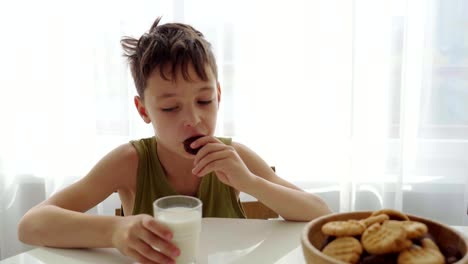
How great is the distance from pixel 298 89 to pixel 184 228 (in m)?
1.17

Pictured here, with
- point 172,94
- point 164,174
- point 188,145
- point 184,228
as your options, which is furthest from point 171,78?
point 184,228

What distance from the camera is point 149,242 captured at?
0.82 meters

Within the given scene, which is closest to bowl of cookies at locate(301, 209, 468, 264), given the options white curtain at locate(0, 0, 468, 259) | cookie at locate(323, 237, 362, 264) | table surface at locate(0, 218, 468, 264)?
cookie at locate(323, 237, 362, 264)

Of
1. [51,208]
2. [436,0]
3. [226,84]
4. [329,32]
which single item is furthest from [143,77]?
[436,0]

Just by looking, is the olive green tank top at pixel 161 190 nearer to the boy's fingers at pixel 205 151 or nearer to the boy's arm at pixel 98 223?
the boy's arm at pixel 98 223

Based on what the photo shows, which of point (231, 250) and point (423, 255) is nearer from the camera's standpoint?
point (423, 255)

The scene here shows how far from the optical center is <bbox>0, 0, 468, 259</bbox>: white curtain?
1811 millimetres

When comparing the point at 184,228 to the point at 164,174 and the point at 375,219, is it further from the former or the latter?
the point at 164,174

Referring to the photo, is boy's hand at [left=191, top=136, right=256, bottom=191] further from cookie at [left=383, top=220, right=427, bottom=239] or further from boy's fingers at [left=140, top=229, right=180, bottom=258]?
cookie at [left=383, top=220, right=427, bottom=239]

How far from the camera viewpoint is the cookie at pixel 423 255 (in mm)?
581

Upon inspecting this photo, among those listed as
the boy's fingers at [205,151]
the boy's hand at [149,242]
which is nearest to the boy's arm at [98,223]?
the boy's hand at [149,242]

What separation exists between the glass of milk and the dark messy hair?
37cm

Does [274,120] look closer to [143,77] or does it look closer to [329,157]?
[329,157]

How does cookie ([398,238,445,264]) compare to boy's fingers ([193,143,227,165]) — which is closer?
cookie ([398,238,445,264])
